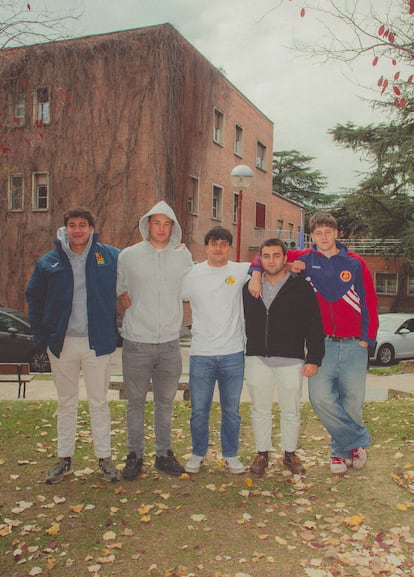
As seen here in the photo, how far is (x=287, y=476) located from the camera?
15.5 feet

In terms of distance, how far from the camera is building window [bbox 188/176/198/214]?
23.2 m

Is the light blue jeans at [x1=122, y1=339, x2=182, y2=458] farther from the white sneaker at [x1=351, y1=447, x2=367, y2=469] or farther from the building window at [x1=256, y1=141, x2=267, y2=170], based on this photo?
the building window at [x1=256, y1=141, x2=267, y2=170]

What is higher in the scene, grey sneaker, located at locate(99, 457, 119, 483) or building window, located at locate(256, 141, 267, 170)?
building window, located at locate(256, 141, 267, 170)

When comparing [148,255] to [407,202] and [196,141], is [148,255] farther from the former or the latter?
[407,202]

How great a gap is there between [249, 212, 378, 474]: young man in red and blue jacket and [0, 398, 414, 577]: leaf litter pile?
1.90ft

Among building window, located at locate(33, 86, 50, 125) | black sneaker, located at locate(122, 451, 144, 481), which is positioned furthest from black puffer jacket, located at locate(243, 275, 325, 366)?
building window, located at locate(33, 86, 50, 125)

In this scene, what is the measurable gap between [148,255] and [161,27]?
1810 cm

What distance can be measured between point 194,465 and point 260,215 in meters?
26.8

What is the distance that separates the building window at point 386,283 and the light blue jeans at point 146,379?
3155 cm

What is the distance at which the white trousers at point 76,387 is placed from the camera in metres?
4.45

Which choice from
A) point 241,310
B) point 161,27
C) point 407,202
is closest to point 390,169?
point 407,202

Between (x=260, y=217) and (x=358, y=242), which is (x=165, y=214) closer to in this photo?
(x=260, y=217)

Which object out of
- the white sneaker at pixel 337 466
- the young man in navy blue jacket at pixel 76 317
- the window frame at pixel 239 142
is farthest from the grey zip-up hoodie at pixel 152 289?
the window frame at pixel 239 142

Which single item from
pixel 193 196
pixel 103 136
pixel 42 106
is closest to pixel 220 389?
pixel 103 136
